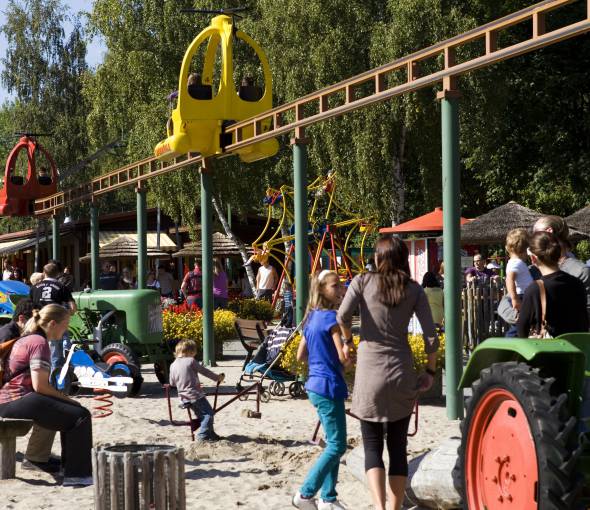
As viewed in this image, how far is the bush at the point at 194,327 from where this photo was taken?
15.7 metres

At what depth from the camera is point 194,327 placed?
626 inches

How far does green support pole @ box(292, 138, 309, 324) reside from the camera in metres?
12.6

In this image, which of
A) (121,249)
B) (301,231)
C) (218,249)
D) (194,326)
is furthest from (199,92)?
(121,249)

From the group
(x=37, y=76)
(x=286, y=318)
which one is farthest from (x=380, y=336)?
(x=37, y=76)

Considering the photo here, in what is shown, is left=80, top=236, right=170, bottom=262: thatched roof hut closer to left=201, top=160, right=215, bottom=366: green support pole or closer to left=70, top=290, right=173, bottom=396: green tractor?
left=201, top=160, right=215, bottom=366: green support pole

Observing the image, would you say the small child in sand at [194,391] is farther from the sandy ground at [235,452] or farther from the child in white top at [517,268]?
the child in white top at [517,268]

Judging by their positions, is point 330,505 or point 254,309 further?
point 254,309

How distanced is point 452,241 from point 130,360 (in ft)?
15.0

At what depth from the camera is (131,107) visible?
104 feet

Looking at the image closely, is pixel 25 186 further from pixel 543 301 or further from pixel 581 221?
pixel 543 301

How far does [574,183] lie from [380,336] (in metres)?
27.1

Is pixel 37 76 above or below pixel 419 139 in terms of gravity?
above

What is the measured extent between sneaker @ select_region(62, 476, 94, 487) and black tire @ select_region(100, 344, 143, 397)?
15.2ft

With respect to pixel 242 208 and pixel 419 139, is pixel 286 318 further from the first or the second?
pixel 242 208
